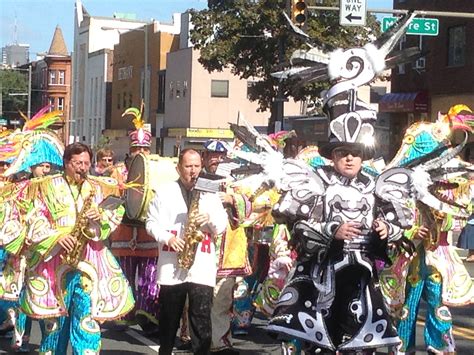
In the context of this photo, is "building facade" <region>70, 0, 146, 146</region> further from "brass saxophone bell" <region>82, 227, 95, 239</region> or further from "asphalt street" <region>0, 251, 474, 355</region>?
"brass saxophone bell" <region>82, 227, 95, 239</region>

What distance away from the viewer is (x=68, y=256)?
23.3 feet

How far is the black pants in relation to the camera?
716 cm

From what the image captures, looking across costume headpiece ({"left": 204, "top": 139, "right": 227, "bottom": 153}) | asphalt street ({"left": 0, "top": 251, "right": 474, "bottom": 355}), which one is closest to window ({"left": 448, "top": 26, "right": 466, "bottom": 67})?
asphalt street ({"left": 0, "top": 251, "right": 474, "bottom": 355})

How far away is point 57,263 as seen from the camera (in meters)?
7.20

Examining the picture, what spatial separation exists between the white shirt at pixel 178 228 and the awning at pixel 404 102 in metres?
28.5

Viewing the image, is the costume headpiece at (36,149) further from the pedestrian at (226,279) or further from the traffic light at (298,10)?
the traffic light at (298,10)

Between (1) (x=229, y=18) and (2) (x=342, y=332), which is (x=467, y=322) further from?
(1) (x=229, y=18)

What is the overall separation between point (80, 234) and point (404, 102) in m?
29.5

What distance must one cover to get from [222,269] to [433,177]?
275cm

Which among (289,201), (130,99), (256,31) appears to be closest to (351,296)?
(289,201)

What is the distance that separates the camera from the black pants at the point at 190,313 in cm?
716

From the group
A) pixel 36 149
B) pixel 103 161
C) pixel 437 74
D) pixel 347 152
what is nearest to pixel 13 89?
pixel 437 74

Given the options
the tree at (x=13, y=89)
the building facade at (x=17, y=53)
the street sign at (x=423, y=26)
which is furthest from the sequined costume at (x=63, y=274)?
the building facade at (x=17, y=53)

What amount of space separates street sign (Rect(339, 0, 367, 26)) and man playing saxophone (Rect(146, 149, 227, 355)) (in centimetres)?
1248
